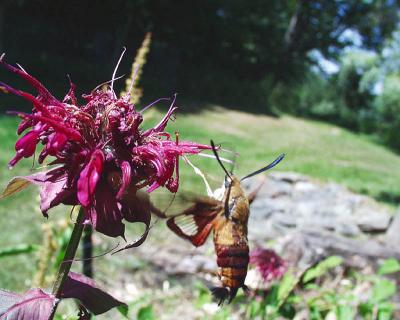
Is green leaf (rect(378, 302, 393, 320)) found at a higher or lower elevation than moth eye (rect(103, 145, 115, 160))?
lower

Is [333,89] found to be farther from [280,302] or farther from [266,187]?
[280,302]

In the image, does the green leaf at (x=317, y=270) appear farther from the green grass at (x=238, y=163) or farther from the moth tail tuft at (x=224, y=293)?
the moth tail tuft at (x=224, y=293)

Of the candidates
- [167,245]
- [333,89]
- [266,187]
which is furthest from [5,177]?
[333,89]

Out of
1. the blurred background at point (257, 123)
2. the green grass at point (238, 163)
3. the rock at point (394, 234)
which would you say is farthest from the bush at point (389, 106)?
the rock at point (394, 234)

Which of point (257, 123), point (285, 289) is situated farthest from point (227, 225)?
point (257, 123)

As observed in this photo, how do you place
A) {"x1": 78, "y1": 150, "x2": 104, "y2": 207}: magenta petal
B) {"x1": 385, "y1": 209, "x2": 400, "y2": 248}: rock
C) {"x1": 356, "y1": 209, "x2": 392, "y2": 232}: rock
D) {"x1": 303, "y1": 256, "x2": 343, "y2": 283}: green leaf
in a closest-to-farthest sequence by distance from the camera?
{"x1": 78, "y1": 150, "x2": 104, "y2": 207}: magenta petal < {"x1": 303, "y1": 256, "x2": 343, "y2": 283}: green leaf < {"x1": 385, "y1": 209, "x2": 400, "y2": 248}: rock < {"x1": 356, "y1": 209, "x2": 392, "y2": 232}: rock

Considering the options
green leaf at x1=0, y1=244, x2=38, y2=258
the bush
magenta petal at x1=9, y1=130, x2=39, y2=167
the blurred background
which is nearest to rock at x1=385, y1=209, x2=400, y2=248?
the blurred background

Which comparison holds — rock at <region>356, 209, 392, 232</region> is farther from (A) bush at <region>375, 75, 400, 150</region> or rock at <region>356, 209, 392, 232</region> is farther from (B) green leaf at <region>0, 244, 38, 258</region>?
(A) bush at <region>375, 75, 400, 150</region>

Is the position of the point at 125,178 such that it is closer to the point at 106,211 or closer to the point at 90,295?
the point at 106,211
